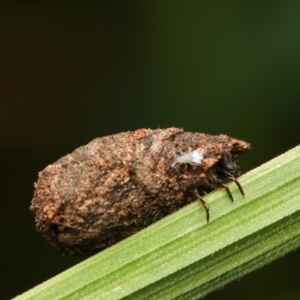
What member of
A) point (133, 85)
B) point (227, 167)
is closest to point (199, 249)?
point (227, 167)

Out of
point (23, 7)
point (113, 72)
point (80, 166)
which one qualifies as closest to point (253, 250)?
point (80, 166)

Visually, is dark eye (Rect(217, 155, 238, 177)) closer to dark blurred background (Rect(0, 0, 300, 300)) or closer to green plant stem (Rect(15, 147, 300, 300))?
green plant stem (Rect(15, 147, 300, 300))

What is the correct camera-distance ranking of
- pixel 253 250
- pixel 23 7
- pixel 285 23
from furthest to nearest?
pixel 23 7 < pixel 285 23 < pixel 253 250

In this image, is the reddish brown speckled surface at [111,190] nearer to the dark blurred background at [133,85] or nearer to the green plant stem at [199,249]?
the green plant stem at [199,249]

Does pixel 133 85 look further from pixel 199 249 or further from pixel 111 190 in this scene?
pixel 199 249

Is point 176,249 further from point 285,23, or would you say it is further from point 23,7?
point 23,7

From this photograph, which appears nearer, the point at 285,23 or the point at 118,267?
the point at 118,267
